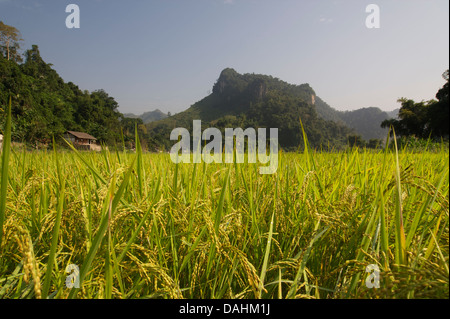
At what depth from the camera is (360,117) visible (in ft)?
329

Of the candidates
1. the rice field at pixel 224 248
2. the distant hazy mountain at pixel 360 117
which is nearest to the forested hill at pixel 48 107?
the rice field at pixel 224 248

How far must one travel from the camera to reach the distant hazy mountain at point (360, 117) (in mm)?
88500

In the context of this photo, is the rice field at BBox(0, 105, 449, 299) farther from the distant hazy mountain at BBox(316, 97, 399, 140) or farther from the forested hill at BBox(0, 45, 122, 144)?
the distant hazy mountain at BBox(316, 97, 399, 140)

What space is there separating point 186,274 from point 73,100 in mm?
25303

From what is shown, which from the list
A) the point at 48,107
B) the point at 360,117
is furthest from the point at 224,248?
the point at 360,117

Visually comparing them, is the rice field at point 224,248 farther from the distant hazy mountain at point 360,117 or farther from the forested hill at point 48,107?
the distant hazy mountain at point 360,117

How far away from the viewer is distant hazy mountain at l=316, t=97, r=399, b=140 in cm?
8850

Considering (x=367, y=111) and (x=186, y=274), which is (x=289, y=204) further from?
(x=367, y=111)

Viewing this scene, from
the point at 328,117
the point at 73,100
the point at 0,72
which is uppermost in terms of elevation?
the point at 328,117

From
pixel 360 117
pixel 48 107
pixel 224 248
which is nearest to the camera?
pixel 224 248

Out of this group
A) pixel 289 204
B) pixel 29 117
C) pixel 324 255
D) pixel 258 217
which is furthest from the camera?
pixel 29 117

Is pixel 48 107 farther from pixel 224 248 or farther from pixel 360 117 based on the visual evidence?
pixel 360 117
